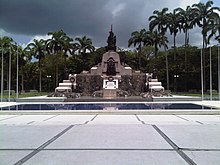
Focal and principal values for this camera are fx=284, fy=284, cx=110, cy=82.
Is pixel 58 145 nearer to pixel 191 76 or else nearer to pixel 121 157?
pixel 121 157

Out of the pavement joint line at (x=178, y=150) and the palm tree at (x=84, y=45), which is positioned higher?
the palm tree at (x=84, y=45)

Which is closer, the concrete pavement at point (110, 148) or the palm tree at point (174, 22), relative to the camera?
the concrete pavement at point (110, 148)

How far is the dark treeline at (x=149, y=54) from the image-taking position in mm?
49469

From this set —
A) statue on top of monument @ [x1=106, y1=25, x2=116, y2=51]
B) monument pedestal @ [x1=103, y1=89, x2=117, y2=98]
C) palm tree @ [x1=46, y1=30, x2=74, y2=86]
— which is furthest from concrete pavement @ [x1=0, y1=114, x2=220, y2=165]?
palm tree @ [x1=46, y1=30, x2=74, y2=86]

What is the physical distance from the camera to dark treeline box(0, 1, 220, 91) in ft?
162

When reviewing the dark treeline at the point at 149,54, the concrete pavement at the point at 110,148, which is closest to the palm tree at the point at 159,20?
the dark treeline at the point at 149,54

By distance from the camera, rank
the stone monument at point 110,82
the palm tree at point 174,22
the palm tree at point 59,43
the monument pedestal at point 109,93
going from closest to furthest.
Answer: the monument pedestal at point 109,93
the stone monument at point 110,82
the palm tree at point 174,22
the palm tree at point 59,43

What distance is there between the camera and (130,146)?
670 cm

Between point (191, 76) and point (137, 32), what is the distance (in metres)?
14.1

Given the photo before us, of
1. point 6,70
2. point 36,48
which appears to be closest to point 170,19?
point 36,48

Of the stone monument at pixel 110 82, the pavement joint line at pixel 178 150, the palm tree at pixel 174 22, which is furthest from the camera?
the palm tree at pixel 174 22

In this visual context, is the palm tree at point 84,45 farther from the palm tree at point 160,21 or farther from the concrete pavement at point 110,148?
the concrete pavement at point 110,148

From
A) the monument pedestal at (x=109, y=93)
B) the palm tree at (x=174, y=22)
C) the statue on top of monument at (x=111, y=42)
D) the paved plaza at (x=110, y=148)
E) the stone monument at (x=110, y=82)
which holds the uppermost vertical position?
the palm tree at (x=174, y=22)

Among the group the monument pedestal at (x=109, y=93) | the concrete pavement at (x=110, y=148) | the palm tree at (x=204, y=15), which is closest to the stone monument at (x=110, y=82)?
the monument pedestal at (x=109, y=93)
